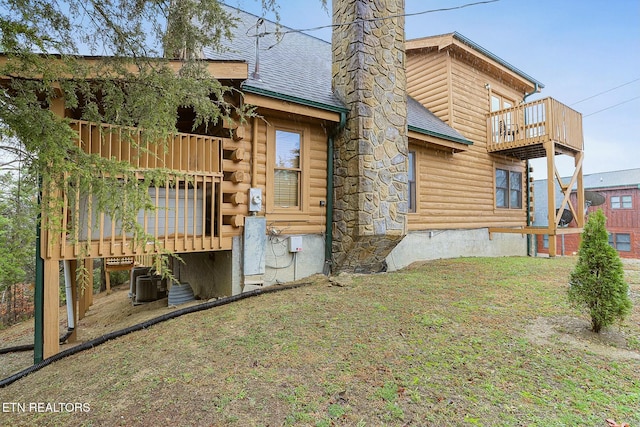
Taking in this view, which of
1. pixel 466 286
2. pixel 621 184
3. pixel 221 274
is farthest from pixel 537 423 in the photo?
pixel 621 184

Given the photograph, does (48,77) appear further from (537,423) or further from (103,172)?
(537,423)

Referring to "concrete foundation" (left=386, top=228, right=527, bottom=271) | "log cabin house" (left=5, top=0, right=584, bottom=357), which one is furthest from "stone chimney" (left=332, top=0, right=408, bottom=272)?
"concrete foundation" (left=386, top=228, right=527, bottom=271)

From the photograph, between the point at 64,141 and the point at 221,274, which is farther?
the point at 221,274

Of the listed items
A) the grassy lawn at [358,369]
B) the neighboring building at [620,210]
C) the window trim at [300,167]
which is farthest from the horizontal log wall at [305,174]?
the neighboring building at [620,210]

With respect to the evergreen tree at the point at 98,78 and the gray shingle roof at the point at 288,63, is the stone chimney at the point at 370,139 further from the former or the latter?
the evergreen tree at the point at 98,78

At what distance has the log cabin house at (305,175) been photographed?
4523 mm

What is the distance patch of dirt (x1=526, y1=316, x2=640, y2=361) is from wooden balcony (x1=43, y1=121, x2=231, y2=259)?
4262mm

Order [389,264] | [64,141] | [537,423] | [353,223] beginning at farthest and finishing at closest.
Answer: [389,264], [353,223], [64,141], [537,423]

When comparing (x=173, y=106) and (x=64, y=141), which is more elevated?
(x=173, y=106)

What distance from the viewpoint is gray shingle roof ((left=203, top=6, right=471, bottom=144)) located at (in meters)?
5.63

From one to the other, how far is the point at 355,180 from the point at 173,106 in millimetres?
3492

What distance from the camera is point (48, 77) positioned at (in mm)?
2373

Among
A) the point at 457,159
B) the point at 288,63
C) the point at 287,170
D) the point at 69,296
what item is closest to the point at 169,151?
the point at 287,170

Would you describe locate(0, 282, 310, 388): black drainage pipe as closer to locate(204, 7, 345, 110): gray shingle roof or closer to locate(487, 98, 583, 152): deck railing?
locate(204, 7, 345, 110): gray shingle roof
